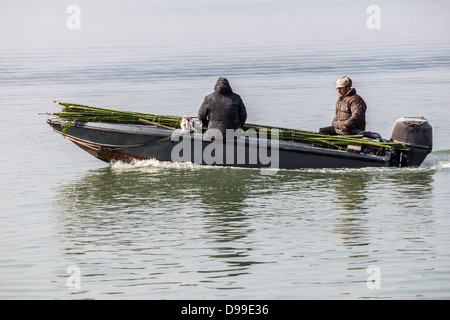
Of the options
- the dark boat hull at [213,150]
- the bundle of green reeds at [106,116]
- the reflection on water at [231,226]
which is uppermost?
the bundle of green reeds at [106,116]

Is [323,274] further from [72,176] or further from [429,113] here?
[429,113]

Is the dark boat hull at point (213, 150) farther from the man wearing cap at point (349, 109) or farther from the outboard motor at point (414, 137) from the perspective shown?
the man wearing cap at point (349, 109)

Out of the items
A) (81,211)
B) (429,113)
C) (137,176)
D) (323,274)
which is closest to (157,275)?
(323,274)

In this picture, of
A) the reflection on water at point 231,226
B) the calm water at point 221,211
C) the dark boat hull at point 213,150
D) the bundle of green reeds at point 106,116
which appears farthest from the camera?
the bundle of green reeds at point 106,116

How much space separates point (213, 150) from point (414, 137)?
12.4 ft

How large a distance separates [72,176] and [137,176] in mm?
1560

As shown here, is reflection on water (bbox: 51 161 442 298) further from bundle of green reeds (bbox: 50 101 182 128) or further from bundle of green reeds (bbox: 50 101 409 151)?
bundle of green reeds (bbox: 50 101 182 128)

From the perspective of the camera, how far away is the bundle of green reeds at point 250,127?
16266 mm

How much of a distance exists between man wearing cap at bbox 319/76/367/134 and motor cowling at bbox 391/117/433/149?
2.52 feet

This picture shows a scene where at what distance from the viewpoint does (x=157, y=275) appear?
1028 cm

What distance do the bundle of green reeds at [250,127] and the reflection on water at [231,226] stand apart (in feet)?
1.74

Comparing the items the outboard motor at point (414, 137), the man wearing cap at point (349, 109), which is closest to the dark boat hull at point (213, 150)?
the outboard motor at point (414, 137)

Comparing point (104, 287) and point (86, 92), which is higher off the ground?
point (86, 92)

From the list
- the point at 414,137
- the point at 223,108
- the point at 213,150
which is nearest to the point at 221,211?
the point at 213,150
